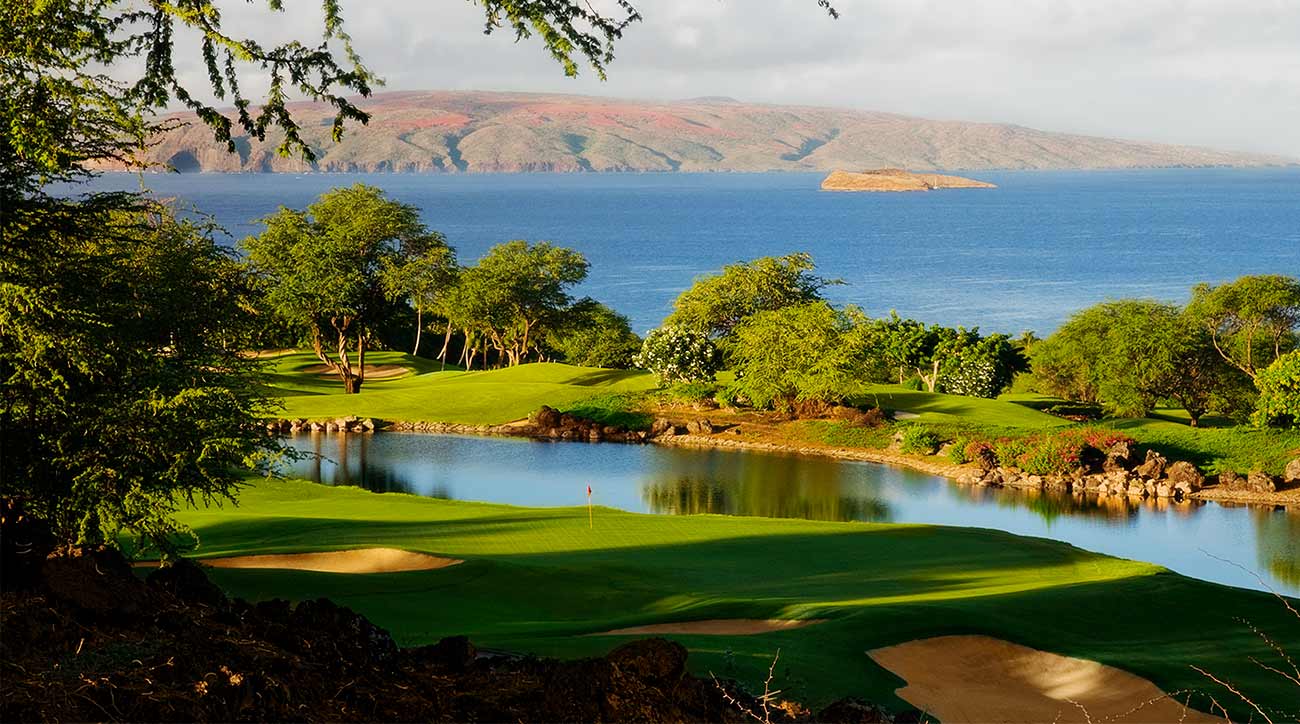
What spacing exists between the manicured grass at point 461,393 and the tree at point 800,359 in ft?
27.1

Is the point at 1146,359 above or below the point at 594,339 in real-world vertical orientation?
above

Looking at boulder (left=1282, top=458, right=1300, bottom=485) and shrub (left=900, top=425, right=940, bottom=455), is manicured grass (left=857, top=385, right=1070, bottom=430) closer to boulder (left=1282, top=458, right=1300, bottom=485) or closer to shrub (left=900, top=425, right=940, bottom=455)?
shrub (left=900, top=425, right=940, bottom=455)

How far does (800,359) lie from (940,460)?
8493 mm

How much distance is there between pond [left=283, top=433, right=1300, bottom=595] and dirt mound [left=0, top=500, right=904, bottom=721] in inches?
1071

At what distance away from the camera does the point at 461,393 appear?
2530 inches

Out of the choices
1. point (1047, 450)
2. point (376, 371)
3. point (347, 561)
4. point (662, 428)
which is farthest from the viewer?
point (376, 371)

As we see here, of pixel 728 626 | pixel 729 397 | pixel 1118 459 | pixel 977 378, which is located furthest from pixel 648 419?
pixel 728 626

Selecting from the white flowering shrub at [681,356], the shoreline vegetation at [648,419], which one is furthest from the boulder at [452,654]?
the white flowering shrub at [681,356]

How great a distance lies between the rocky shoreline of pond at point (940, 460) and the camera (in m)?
46.1

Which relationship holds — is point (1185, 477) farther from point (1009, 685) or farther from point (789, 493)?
point (1009, 685)

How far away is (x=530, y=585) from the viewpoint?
21.2 metres

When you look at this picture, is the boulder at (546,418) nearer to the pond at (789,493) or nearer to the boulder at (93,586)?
the pond at (789,493)

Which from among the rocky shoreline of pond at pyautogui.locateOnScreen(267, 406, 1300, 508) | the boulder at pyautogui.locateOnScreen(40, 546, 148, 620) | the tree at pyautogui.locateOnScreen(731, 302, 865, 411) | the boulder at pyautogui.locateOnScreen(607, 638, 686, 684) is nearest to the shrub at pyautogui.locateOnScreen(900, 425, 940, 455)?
the rocky shoreline of pond at pyautogui.locateOnScreen(267, 406, 1300, 508)

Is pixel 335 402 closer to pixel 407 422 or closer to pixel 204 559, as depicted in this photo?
pixel 407 422
